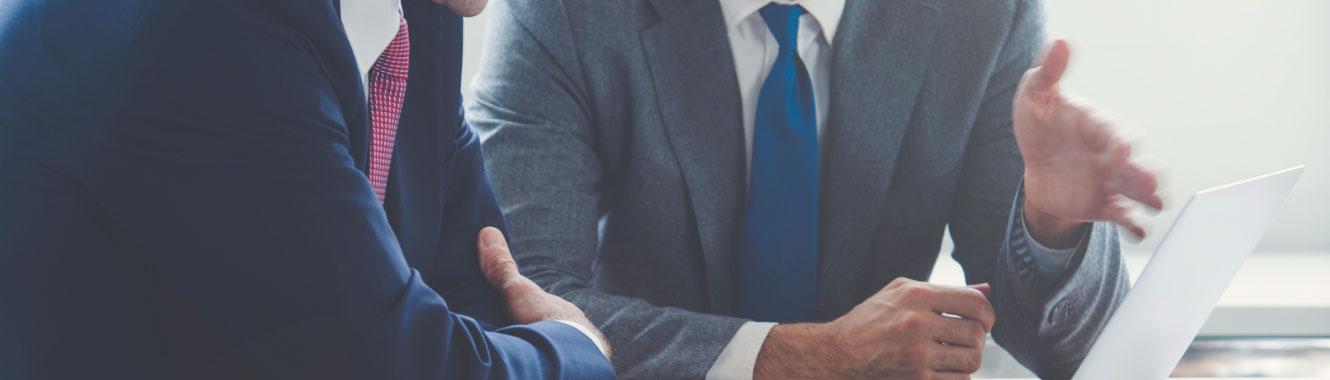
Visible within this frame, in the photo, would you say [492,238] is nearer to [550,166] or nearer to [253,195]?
[550,166]

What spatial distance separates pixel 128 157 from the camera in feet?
1.96

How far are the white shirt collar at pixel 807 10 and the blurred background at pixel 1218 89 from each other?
3.60 feet

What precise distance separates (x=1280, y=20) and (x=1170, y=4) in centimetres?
26

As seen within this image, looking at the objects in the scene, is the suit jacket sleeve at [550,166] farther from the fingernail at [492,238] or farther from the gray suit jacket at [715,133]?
the fingernail at [492,238]

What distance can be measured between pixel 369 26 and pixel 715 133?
0.61m

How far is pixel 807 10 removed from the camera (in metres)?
1.39

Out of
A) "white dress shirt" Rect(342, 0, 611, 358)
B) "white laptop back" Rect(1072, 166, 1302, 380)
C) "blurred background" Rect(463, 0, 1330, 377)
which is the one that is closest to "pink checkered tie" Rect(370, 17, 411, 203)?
"white dress shirt" Rect(342, 0, 611, 358)

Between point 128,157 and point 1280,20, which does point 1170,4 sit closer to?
point 1280,20

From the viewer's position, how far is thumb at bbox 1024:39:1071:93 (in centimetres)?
90

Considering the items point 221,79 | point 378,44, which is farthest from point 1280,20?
point 221,79

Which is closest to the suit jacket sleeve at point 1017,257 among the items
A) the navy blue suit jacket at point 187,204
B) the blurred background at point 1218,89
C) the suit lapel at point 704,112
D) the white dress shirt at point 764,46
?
the white dress shirt at point 764,46

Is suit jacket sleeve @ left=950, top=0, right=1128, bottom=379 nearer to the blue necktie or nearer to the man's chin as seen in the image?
the blue necktie

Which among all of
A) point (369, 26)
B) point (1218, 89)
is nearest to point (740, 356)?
point (369, 26)

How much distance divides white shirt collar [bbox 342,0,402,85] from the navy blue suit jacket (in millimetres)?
126
